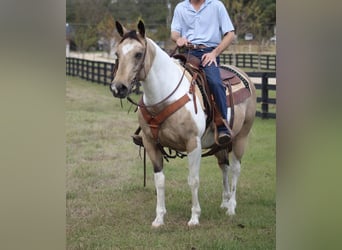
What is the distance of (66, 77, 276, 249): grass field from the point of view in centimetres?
147

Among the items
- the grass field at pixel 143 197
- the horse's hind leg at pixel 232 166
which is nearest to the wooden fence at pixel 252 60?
the grass field at pixel 143 197

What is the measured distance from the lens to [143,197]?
2.02 metres

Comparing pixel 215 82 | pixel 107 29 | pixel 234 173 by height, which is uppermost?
pixel 107 29

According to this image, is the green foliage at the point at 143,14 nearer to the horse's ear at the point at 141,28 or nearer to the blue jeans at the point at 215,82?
the blue jeans at the point at 215,82

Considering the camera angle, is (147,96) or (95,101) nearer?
(147,96)

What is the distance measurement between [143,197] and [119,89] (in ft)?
2.54

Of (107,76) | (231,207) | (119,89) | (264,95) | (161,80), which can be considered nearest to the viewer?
(119,89)

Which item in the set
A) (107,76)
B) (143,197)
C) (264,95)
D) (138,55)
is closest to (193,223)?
(143,197)

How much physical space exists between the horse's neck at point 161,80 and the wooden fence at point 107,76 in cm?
20

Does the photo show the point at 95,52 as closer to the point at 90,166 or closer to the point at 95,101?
the point at 95,101

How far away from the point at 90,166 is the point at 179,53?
34.2 inches

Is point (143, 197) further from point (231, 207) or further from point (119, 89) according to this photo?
point (119, 89)
